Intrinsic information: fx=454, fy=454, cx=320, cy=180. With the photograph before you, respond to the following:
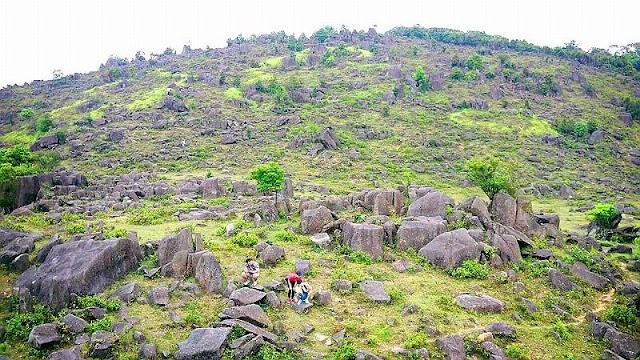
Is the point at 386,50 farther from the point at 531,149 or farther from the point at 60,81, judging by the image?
the point at 60,81

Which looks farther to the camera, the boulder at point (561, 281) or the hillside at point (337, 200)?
the boulder at point (561, 281)

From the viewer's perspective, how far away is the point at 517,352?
14.3 metres

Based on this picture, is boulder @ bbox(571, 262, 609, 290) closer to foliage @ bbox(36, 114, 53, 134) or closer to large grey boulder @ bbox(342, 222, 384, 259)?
large grey boulder @ bbox(342, 222, 384, 259)

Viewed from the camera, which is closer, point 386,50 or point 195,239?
point 195,239

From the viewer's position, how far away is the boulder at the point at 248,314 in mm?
14732

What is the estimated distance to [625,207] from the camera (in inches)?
1671

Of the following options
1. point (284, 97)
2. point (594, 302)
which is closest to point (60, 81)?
point (284, 97)

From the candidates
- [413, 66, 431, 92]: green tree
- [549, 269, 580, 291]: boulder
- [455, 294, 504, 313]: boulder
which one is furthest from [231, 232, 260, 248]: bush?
[413, 66, 431, 92]: green tree

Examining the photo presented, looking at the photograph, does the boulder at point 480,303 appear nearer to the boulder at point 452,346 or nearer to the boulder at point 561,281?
the boulder at point 452,346

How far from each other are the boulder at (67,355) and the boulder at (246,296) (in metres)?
4.94

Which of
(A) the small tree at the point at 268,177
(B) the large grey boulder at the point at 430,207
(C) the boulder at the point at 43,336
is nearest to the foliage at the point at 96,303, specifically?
(C) the boulder at the point at 43,336

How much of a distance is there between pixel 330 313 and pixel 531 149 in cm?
5505

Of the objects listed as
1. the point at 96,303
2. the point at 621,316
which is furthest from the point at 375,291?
the point at 96,303

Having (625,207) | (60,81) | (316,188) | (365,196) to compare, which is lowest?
(625,207)
